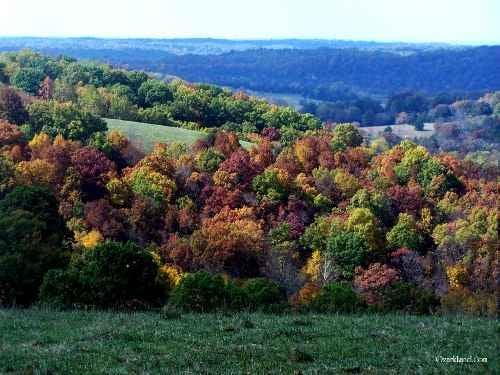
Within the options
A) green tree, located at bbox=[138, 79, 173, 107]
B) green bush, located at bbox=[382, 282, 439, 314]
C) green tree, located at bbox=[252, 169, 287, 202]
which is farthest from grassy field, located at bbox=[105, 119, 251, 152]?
green bush, located at bbox=[382, 282, 439, 314]

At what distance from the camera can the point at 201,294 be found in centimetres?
2444

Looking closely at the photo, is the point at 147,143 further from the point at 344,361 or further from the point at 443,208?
the point at 344,361

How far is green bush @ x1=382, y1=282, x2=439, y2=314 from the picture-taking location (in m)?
25.2

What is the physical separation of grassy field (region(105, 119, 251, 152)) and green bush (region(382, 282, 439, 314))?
6964 cm

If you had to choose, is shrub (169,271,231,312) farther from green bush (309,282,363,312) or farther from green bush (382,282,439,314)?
green bush (382,282,439,314)

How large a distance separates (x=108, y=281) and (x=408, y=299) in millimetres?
9903

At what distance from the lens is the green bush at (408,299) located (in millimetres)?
25250

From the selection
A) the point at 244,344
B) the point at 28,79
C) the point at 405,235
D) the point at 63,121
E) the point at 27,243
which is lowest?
the point at 405,235

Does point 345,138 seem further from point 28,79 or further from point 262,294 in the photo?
point 262,294

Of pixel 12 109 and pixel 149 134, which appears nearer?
pixel 12 109

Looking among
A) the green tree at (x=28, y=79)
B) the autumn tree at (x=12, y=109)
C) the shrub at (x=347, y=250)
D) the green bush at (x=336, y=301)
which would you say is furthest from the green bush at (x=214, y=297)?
the green tree at (x=28, y=79)

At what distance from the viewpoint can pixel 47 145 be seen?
8075 cm

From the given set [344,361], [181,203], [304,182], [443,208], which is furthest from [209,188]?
[344,361]

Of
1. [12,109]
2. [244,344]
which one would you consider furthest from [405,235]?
[244,344]
